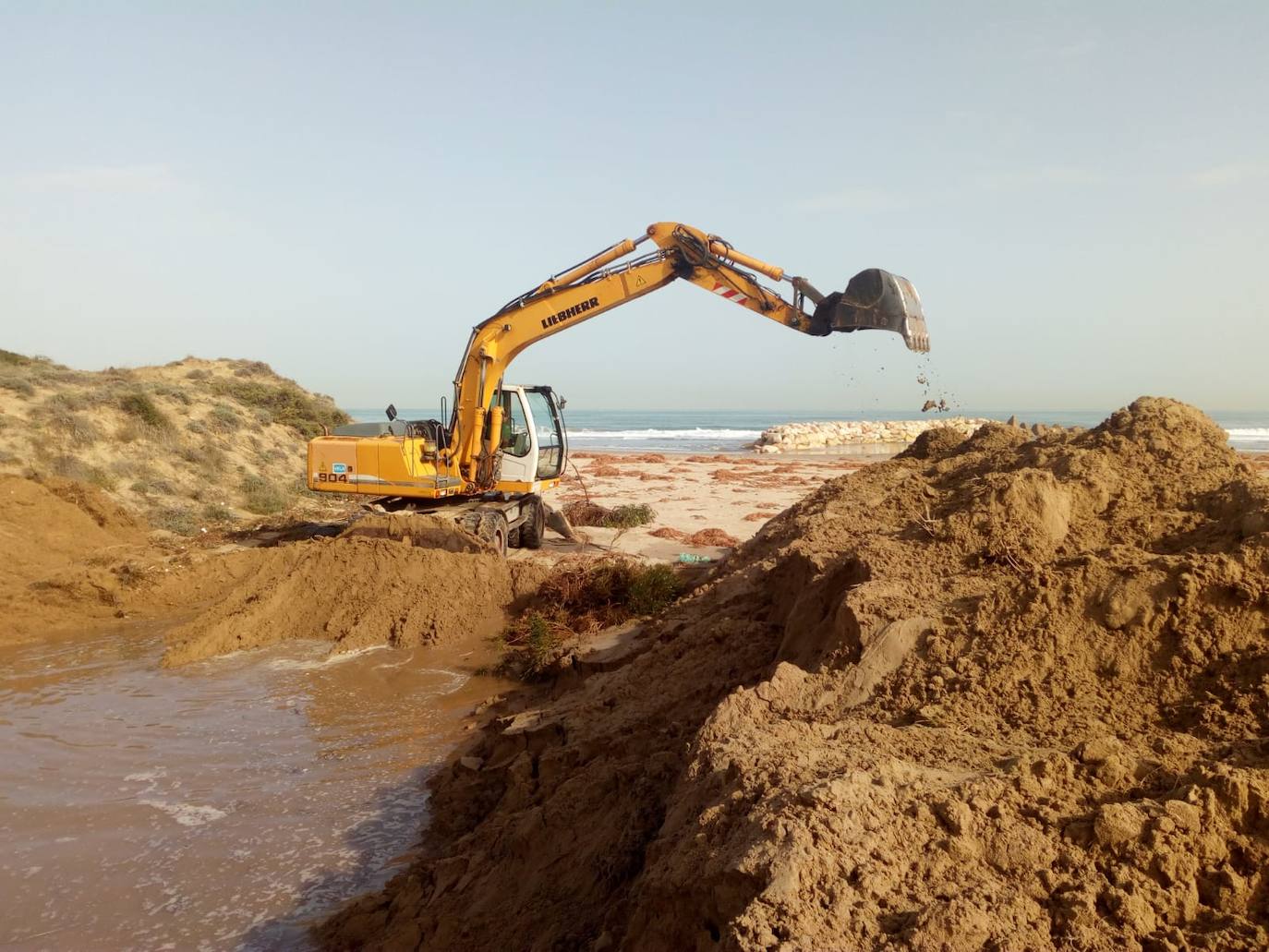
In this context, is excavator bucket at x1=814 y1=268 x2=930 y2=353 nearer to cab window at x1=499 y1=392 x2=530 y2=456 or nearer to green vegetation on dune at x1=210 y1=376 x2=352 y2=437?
cab window at x1=499 y1=392 x2=530 y2=456

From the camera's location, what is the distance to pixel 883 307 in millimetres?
9906

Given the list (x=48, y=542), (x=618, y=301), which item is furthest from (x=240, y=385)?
(x=618, y=301)

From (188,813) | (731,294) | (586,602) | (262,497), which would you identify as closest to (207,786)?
(188,813)

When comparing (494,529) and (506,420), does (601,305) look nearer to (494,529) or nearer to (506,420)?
(506,420)

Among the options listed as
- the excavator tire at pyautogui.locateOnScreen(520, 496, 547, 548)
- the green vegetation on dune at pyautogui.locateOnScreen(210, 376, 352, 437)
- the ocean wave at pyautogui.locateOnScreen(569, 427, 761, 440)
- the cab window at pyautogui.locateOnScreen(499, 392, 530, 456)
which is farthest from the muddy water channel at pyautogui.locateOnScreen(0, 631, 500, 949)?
the ocean wave at pyautogui.locateOnScreen(569, 427, 761, 440)

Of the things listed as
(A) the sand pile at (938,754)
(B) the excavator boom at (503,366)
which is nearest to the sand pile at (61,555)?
(B) the excavator boom at (503,366)

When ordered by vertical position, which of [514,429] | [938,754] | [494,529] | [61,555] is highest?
[514,429]

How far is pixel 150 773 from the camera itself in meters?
6.35

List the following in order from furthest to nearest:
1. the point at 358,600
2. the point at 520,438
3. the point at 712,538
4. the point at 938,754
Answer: the point at 712,538 < the point at 520,438 < the point at 358,600 < the point at 938,754

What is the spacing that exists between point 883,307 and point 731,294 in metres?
2.46

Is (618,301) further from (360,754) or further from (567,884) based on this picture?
(567,884)

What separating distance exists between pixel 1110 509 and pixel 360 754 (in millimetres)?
5515

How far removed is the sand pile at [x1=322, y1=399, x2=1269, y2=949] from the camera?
99.5 inches

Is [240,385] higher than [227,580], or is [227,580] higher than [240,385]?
[240,385]
